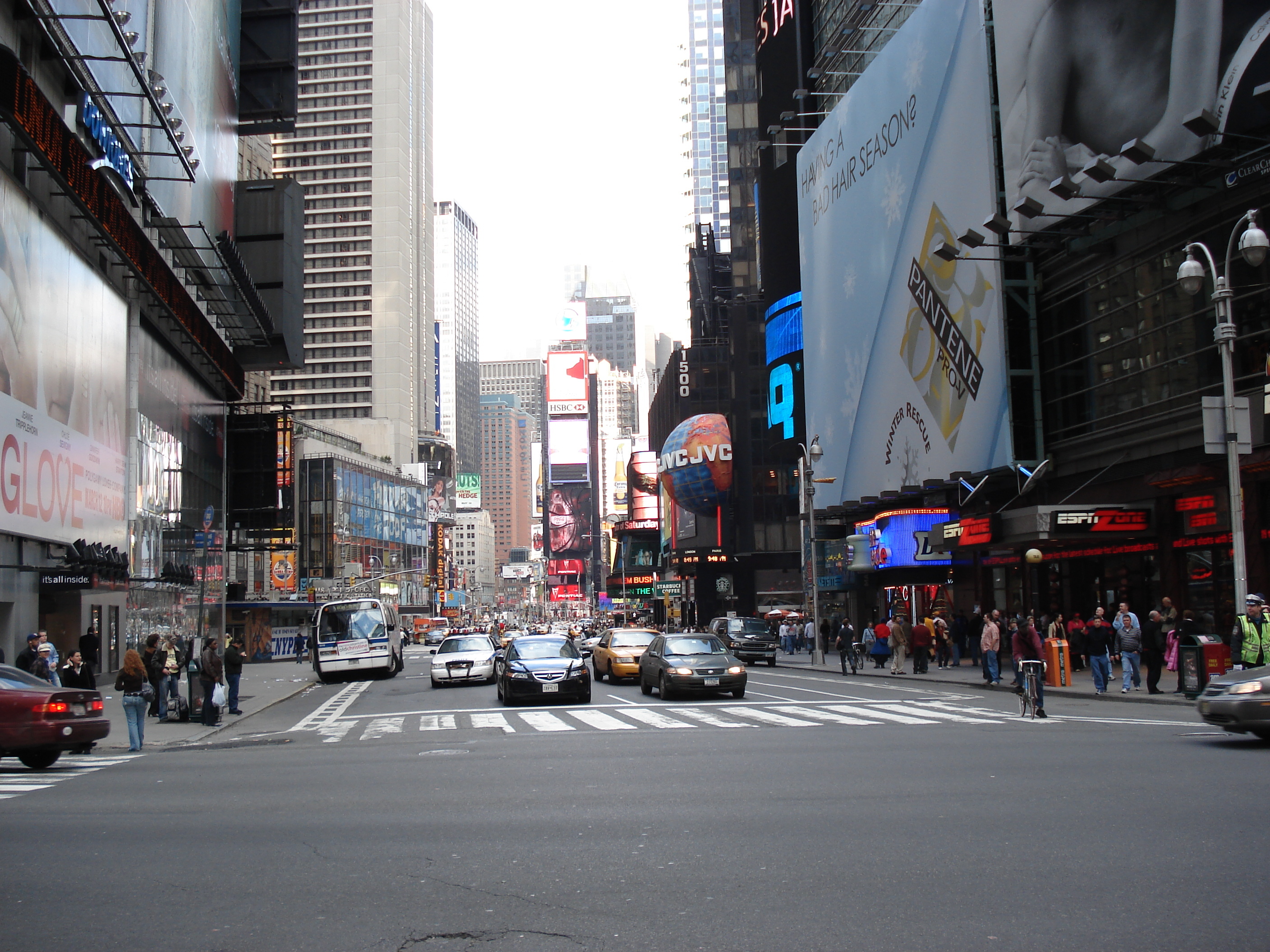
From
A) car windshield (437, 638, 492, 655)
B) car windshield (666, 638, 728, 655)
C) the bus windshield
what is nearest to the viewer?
car windshield (666, 638, 728, 655)

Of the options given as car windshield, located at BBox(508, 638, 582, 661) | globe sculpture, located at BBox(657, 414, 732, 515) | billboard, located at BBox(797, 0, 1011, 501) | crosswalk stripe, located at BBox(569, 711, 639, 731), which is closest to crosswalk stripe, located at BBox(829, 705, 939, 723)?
crosswalk stripe, located at BBox(569, 711, 639, 731)

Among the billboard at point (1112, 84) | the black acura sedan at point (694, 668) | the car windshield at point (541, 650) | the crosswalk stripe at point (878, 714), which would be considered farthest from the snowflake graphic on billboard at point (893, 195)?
the crosswalk stripe at point (878, 714)

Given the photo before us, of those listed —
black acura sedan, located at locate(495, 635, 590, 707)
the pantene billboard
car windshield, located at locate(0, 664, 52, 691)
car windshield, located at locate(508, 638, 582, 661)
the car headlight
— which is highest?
the pantene billboard

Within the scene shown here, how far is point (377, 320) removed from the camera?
480 ft

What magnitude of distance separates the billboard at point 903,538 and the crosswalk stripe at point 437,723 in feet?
87.7

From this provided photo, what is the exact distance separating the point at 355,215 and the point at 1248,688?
14463 cm

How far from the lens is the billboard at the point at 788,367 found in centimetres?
6894

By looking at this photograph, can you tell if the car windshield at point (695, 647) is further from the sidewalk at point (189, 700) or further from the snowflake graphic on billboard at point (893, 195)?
the snowflake graphic on billboard at point (893, 195)

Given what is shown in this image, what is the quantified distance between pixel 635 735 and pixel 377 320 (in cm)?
13596

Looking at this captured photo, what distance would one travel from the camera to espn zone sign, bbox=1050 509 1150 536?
100 feet

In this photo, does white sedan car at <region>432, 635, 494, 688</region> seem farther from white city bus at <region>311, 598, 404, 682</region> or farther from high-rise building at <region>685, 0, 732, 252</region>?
high-rise building at <region>685, 0, 732, 252</region>

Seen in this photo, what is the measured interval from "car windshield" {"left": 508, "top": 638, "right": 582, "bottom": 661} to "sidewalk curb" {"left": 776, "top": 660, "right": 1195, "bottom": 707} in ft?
33.4

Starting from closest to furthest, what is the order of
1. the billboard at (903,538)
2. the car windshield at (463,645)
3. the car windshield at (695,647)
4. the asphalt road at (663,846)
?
the asphalt road at (663,846), the car windshield at (695,647), the car windshield at (463,645), the billboard at (903,538)

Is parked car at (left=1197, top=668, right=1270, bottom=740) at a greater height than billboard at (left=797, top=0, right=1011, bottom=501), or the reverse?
billboard at (left=797, top=0, right=1011, bottom=501)
